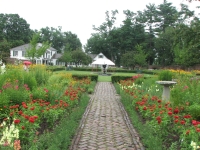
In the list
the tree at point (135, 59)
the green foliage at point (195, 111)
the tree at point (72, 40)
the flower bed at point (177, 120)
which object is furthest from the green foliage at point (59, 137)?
the tree at point (72, 40)

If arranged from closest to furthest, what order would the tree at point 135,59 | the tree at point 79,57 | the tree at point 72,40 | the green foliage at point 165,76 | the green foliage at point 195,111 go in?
the green foliage at point 195,111 → the green foliage at point 165,76 → the tree at point 135,59 → the tree at point 79,57 → the tree at point 72,40

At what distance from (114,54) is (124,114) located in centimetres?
5396

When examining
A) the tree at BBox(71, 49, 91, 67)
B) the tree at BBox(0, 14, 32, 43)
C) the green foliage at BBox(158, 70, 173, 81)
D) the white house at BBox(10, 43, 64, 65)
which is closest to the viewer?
the green foliage at BBox(158, 70, 173, 81)

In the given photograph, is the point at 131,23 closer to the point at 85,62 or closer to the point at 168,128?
the point at 85,62

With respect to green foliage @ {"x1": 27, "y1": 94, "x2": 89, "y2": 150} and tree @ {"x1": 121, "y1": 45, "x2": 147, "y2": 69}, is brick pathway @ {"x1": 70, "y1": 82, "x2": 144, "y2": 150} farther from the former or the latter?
tree @ {"x1": 121, "y1": 45, "x2": 147, "y2": 69}

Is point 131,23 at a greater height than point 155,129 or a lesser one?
greater

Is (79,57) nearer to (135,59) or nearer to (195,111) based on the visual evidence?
(135,59)

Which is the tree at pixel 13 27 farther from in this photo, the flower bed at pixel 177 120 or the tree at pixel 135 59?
the flower bed at pixel 177 120

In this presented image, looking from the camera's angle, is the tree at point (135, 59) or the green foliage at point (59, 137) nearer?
the green foliage at point (59, 137)

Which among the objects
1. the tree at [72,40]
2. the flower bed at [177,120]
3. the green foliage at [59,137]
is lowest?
the green foliage at [59,137]

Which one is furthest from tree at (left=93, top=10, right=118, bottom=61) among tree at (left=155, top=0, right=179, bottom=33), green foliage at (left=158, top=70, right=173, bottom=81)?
green foliage at (left=158, top=70, right=173, bottom=81)

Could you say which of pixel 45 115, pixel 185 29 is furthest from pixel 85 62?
pixel 45 115

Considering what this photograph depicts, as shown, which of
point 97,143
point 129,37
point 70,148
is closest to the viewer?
point 70,148

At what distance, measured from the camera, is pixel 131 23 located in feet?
181
